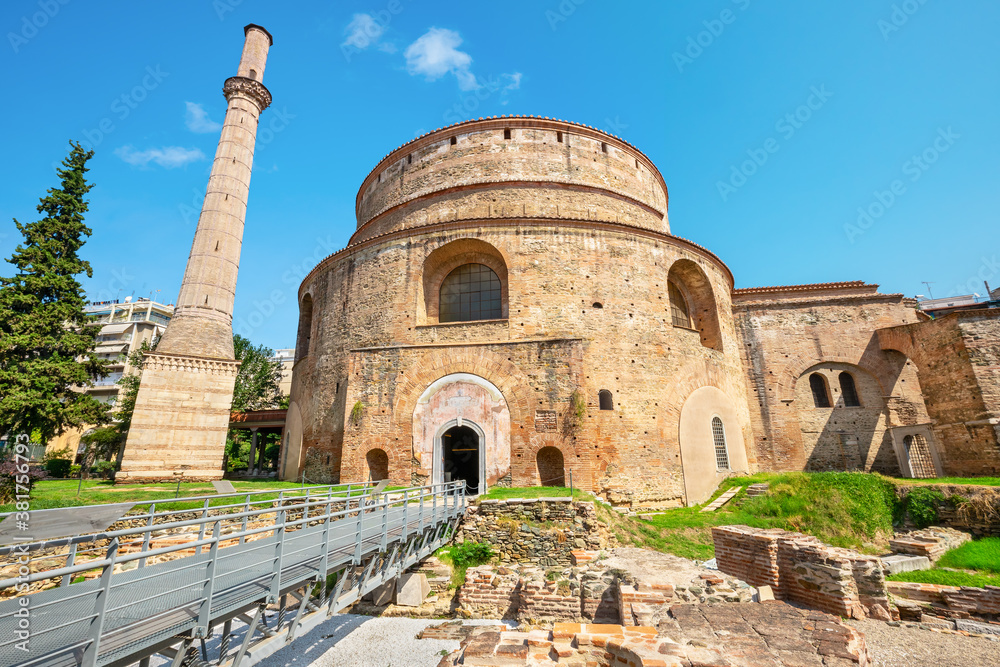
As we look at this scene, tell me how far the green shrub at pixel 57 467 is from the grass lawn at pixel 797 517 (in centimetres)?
2796

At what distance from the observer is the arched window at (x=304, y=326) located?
20578 millimetres

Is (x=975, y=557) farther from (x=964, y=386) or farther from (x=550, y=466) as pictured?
(x=550, y=466)

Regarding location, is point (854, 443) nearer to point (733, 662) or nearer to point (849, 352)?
point (849, 352)

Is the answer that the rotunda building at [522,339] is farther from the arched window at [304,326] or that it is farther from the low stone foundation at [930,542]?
the low stone foundation at [930,542]

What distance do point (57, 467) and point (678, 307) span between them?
31.0 metres

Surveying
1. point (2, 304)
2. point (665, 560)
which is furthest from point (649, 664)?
point (2, 304)

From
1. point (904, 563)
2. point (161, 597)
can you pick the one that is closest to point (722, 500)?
point (904, 563)

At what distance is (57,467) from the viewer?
23.6 m

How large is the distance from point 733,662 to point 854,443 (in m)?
18.0

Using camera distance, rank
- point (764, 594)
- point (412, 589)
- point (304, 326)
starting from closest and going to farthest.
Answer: point (764, 594)
point (412, 589)
point (304, 326)

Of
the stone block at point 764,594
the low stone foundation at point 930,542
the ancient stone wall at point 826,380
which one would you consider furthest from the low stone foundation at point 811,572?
the ancient stone wall at point 826,380

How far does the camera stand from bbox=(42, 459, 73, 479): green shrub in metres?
23.4

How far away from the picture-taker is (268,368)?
1316 inches

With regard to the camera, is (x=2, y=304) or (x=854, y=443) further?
(x=854, y=443)
